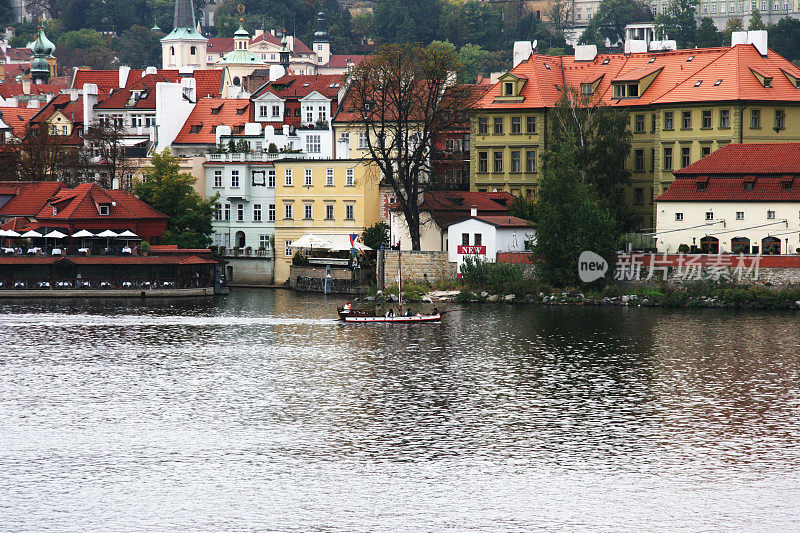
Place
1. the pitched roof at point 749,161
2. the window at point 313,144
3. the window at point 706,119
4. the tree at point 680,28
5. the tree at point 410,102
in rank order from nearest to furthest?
the pitched roof at point 749,161, the window at point 706,119, the tree at point 410,102, the window at point 313,144, the tree at point 680,28

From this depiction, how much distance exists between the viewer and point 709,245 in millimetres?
72375

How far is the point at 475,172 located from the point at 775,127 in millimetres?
20257

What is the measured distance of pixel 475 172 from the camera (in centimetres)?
8744

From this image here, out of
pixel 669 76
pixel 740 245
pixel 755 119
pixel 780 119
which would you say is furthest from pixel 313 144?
pixel 740 245

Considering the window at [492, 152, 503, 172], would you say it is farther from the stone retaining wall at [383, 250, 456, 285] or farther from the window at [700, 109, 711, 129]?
the window at [700, 109, 711, 129]

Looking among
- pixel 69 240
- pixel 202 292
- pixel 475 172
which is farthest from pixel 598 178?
pixel 69 240

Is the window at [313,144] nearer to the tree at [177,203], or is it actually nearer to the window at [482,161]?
the tree at [177,203]

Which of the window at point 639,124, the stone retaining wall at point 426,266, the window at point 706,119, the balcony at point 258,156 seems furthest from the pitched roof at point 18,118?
the window at point 706,119

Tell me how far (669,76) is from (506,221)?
53.5 ft

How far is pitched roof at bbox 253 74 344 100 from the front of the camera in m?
99.5

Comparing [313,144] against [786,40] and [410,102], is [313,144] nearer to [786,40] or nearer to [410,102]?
[410,102]

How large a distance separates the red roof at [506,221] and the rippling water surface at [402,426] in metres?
13.6

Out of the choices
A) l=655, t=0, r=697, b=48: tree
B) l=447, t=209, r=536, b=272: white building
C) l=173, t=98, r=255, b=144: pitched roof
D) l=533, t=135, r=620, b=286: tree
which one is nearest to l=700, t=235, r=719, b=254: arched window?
l=533, t=135, r=620, b=286: tree

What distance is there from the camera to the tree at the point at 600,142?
77625mm
